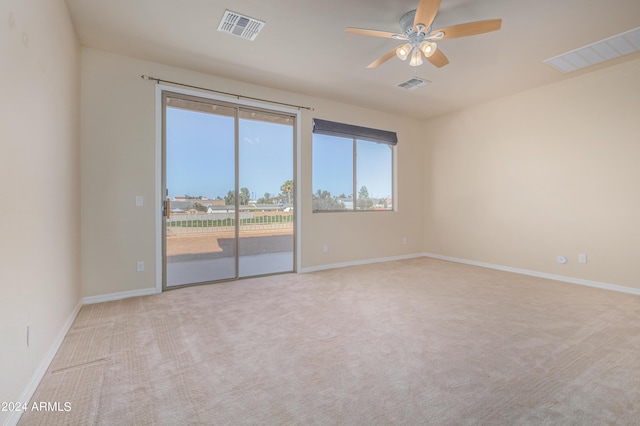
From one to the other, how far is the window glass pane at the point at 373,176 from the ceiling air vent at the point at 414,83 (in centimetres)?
140

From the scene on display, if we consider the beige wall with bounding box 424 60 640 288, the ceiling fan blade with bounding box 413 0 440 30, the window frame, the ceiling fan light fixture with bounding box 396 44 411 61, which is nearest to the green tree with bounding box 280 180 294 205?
the window frame

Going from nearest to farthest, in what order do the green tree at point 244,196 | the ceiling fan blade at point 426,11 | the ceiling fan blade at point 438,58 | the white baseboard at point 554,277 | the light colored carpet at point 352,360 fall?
1. the light colored carpet at point 352,360
2. the ceiling fan blade at point 426,11
3. the ceiling fan blade at point 438,58
4. the white baseboard at point 554,277
5. the green tree at point 244,196

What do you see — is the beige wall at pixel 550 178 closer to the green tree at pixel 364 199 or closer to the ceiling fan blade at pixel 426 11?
the green tree at pixel 364 199

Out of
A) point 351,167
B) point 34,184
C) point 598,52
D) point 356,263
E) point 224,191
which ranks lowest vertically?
point 356,263

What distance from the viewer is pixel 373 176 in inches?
221

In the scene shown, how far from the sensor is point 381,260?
18.2 feet

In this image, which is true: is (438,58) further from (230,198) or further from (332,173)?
(230,198)

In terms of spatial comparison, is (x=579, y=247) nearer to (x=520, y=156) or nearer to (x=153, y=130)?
(x=520, y=156)

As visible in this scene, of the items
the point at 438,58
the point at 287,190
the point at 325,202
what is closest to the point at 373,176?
the point at 325,202

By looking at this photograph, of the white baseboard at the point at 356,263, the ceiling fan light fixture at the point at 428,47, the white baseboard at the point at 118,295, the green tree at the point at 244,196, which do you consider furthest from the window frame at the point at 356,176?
the white baseboard at the point at 118,295

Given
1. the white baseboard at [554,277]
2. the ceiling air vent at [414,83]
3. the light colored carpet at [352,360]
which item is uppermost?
the ceiling air vent at [414,83]

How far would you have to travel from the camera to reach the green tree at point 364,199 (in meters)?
5.42

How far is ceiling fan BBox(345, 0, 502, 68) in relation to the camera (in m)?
2.23

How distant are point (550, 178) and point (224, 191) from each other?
4.73 meters
